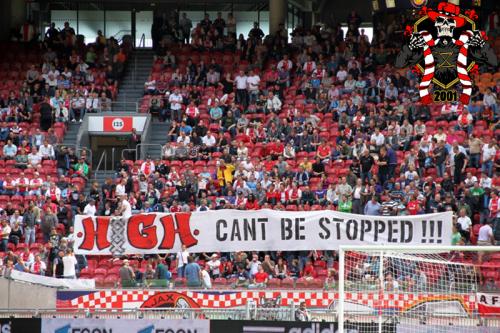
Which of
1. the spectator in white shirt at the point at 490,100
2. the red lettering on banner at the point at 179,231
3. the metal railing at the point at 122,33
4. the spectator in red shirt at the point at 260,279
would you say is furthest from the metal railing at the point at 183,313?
the metal railing at the point at 122,33

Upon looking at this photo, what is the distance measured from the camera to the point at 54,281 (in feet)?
97.1

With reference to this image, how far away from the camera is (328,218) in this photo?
30.4 m

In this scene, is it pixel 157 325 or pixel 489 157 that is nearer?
pixel 157 325

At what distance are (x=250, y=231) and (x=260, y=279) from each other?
4.94 ft

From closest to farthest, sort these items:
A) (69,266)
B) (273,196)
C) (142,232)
A: (69,266)
(142,232)
(273,196)

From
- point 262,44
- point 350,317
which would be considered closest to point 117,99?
point 262,44

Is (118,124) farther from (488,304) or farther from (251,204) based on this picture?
(488,304)

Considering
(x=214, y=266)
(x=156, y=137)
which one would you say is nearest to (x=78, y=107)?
(x=156, y=137)

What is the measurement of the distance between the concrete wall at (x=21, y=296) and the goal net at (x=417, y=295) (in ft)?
27.7

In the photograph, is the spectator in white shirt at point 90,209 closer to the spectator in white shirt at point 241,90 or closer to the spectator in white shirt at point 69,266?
the spectator in white shirt at point 69,266

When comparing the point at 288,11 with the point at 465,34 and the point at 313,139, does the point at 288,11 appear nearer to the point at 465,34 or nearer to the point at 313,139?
the point at 313,139

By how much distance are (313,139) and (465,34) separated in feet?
30.5

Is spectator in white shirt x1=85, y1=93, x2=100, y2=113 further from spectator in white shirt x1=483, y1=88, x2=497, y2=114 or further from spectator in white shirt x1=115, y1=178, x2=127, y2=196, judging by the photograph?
spectator in white shirt x1=483, y1=88, x2=497, y2=114

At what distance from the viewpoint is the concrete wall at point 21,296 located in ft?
94.3
